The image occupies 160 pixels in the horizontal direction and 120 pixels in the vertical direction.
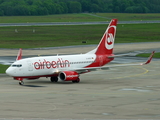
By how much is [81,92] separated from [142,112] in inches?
451

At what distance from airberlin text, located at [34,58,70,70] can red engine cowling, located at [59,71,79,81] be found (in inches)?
47.2

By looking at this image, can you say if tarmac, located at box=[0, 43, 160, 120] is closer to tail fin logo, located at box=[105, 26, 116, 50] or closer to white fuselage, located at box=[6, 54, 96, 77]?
white fuselage, located at box=[6, 54, 96, 77]

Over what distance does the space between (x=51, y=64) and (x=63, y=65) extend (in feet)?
5.23

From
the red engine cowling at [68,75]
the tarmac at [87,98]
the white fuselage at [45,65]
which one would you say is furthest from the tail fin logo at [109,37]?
the red engine cowling at [68,75]

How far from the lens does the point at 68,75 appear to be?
47.6 metres

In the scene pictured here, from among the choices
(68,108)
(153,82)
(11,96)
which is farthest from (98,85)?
(68,108)

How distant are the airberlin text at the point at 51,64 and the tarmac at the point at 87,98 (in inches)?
75.7

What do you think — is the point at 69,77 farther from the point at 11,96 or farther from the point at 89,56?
the point at 11,96

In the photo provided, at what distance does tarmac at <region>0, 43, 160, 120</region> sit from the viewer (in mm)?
29781

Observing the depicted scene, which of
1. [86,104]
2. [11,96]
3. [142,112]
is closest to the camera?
[142,112]

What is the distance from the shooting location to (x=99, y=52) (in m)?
52.9

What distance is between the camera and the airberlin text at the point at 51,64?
4733 centimetres

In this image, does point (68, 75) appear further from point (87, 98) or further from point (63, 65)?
point (87, 98)

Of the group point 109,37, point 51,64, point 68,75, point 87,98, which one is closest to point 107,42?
point 109,37
